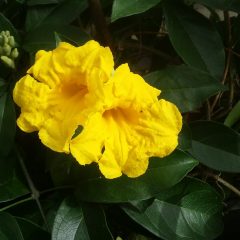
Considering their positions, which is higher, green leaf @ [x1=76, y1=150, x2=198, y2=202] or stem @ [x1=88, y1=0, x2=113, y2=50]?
stem @ [x1=88, y1=0, x2=113, y2=50]

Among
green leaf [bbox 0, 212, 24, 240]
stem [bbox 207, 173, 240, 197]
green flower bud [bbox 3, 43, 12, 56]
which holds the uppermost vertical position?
green flower bud [bbox 3, 43, 12, 56]

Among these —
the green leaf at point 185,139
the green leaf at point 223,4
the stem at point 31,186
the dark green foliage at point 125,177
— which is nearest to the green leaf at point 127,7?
the dark green foliage at point 125,177

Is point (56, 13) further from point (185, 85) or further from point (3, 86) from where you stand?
point (185, 85)

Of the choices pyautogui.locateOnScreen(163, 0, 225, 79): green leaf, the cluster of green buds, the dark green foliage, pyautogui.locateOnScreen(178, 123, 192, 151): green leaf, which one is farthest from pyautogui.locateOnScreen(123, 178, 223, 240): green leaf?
the cluster of green buds

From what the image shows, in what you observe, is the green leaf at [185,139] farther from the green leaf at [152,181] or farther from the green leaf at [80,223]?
the green leaf at [80,223]

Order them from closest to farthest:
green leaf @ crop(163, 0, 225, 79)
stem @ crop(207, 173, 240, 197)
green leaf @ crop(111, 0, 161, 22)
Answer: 1. green leaf @ crop(111, 0, 161, 22)
2. green leaf @ crop(163, 0, 225, 79)
3. stem @ crop(207, 173, 240, 197)

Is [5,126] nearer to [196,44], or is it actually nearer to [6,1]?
[6,1]

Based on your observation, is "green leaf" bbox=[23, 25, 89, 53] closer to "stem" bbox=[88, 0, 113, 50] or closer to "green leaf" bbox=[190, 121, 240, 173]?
"stem" bbox=[88, 0, 113, 50]

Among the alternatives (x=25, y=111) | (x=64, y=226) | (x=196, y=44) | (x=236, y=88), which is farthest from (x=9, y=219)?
(x=236, y=88)
